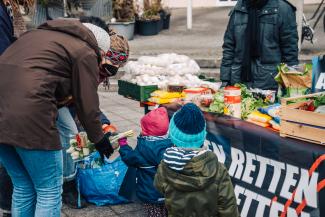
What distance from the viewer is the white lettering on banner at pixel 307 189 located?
10.9 feet

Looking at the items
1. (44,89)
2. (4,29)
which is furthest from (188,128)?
(4,29)

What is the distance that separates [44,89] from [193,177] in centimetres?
96

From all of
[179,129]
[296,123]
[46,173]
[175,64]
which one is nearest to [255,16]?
[175,64]

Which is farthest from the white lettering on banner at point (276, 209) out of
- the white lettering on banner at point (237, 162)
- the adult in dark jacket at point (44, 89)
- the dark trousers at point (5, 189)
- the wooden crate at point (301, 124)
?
the dark trousers at point (5, 189)

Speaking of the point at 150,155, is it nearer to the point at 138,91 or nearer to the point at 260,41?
the point at 138,91

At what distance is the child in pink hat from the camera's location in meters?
3.88

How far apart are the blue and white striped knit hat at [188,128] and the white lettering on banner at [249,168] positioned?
87cm

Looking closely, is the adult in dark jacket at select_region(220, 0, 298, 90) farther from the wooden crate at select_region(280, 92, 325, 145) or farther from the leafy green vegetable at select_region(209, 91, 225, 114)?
the wooden crate at select_region(280, 92, 325, 145)

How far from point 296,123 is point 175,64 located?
82.4 inches

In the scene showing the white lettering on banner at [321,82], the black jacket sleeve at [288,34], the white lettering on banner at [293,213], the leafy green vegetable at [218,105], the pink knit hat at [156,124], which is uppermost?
the black jacket sleeve at [288,34]

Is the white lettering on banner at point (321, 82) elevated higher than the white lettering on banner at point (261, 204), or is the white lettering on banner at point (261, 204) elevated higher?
the white lettering on banner at point (321, 82)

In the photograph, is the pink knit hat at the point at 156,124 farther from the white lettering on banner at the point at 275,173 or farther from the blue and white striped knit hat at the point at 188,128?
the blue and white striped knit hat at the point at 188,128

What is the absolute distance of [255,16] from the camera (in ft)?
15.5

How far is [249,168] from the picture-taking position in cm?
378
